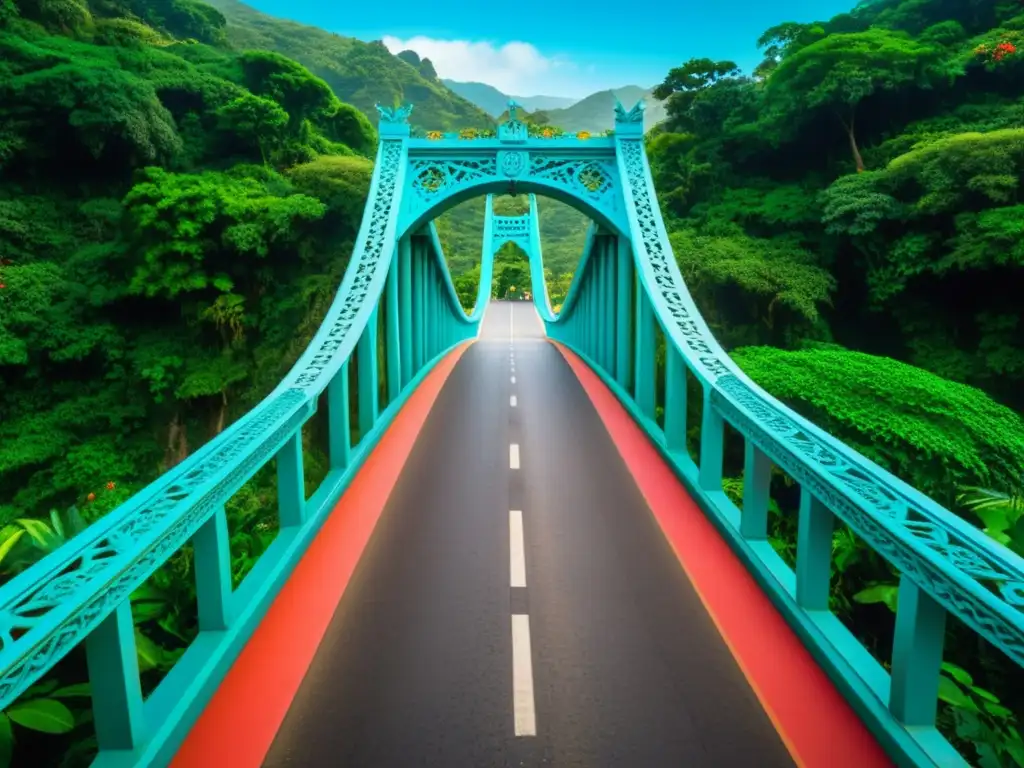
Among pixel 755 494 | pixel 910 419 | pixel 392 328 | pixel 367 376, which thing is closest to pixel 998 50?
pixel 910 419

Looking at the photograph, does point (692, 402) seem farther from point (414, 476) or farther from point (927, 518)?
point (927, 518)

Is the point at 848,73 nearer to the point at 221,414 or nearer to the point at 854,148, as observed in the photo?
the point at 854,148

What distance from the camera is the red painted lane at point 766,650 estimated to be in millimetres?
2670

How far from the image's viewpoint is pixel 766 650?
3.36 metres

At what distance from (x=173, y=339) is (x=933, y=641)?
1731cm

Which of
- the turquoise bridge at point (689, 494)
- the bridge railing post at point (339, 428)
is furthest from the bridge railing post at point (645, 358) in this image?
the bridge railing post at point (339, 428)

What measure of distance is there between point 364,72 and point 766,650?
195 feet

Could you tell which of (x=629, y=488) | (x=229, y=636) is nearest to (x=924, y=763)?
(x=229, y=636)

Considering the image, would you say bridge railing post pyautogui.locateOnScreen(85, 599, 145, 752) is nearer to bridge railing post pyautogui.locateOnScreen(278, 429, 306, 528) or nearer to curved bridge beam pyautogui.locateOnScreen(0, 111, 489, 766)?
curved bridge beam pyautogui.locateOnScreen(0, 111, 489, 766)

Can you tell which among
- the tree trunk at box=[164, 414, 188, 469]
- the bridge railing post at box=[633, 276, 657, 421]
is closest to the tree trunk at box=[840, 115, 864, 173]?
the bridge railing post at box=[633, 276, 657, 421]

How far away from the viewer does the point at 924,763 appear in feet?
7.75

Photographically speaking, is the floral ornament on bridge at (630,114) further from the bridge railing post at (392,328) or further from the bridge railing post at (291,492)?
the bridge railing post at (291,492)

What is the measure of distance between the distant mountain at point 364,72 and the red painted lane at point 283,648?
1853 inches

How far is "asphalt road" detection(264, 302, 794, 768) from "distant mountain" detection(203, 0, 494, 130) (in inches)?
1859
